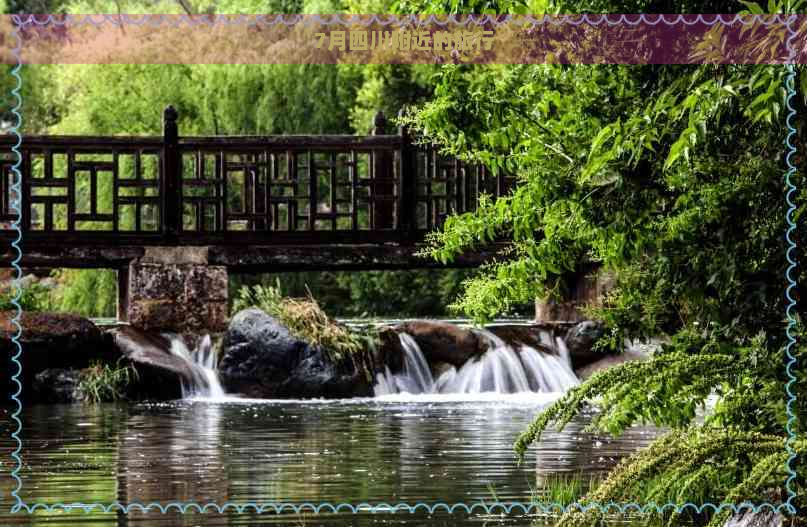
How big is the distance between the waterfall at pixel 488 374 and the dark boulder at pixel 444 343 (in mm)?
69

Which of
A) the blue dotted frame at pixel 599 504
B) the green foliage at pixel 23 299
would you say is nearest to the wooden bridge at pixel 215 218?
the green foliage at pixel 23 299

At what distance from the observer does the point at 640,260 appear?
674cm

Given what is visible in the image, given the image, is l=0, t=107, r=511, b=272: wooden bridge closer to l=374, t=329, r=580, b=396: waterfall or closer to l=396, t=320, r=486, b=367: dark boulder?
l=396, t=320, r=486, b=367: dark boulder

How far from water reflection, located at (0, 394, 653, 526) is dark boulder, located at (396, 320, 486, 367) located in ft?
8.02

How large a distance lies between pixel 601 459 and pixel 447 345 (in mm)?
7790

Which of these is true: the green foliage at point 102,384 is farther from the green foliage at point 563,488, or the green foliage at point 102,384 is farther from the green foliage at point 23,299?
the green foliage at point 563,488

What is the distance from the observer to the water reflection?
26.0 ft

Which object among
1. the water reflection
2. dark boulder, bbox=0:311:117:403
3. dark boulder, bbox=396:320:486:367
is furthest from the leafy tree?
dark boulder, bbox=396:320:486:367

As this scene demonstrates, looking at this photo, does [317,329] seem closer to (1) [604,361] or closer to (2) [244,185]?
(2) [244,185]

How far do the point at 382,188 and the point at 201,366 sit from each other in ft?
11.2

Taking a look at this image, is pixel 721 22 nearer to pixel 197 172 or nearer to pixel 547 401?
pixel 547 401

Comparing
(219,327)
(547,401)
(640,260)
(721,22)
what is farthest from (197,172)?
(721,22)

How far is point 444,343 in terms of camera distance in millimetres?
17516

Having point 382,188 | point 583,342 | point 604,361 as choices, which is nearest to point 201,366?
point 382,188
